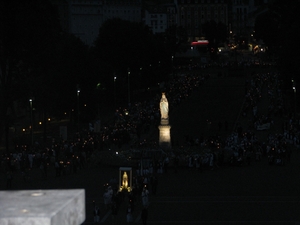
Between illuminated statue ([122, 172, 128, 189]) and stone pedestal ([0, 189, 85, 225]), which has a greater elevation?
stone pedestal ([0, 189, 85, 225])

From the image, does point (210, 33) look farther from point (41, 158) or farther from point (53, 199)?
point (53, 199)

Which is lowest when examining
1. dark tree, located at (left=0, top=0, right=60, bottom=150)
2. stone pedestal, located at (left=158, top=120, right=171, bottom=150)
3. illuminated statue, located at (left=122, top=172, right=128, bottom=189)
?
illuminated statue, located at (left=122, top=172, right=128, bottom=189)

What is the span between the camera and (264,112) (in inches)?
2474

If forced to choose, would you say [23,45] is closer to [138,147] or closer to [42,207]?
[138,147]

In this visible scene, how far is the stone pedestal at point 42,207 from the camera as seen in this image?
3092mm

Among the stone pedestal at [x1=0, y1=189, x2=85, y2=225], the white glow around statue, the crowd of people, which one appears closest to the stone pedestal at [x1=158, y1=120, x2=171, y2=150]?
the white glow around statue

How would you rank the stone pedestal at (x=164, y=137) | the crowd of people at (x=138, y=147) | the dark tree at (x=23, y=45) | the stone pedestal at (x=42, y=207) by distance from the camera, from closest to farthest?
the stone pedestal at (x=42, y=207), the crowd of people at (x=138, y=147), the stone pedestal at (x=164, y=137), the dark tree at (x=23, y=45)

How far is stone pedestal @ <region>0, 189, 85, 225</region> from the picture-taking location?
309cm

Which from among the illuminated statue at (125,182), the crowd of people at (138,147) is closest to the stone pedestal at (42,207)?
the crowd of people at (138,147)

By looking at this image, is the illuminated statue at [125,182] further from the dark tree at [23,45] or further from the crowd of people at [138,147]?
the dark tree at [23,45]

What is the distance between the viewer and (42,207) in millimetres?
3152

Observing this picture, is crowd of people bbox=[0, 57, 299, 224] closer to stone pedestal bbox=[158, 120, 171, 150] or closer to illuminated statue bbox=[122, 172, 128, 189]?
illuminated statue bbox=[122, 172, 128, 189]

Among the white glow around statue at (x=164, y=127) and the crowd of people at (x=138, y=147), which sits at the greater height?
the white glow around statue at (x=164, y=127)

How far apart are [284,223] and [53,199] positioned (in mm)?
18398
